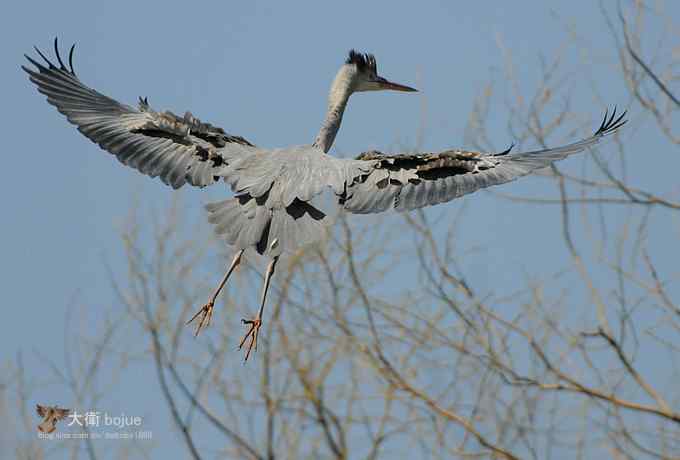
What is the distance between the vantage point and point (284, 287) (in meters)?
13.6

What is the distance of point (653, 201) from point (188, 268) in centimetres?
467

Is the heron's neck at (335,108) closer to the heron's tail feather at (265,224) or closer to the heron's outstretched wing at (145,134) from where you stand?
the heron's outstretched wing at (145,134)

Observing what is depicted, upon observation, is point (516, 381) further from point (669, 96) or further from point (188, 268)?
point (188, 268)

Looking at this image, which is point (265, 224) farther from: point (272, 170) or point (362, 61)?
point (362, 61)

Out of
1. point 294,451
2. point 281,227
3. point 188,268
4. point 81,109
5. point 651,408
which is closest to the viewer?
point 281,227

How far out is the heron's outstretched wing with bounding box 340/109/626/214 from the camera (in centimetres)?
929

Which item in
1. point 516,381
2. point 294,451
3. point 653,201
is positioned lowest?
point 294,451

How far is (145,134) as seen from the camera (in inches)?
394

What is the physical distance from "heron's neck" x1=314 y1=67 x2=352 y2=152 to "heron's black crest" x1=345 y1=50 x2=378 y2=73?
0.16 m

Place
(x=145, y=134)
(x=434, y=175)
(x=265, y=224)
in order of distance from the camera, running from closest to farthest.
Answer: (x=265, y=224)
(x=434, y=175)
(x=145, y=134)

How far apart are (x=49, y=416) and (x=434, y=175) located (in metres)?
4.09

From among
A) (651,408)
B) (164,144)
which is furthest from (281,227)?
(651,408)

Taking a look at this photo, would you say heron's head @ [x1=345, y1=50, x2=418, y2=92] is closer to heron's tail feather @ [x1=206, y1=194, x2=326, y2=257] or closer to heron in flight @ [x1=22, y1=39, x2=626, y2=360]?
heron in flight @ [x1=22, y1=39, x2=626, y2=360]

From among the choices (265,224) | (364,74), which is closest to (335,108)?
(364,74)
